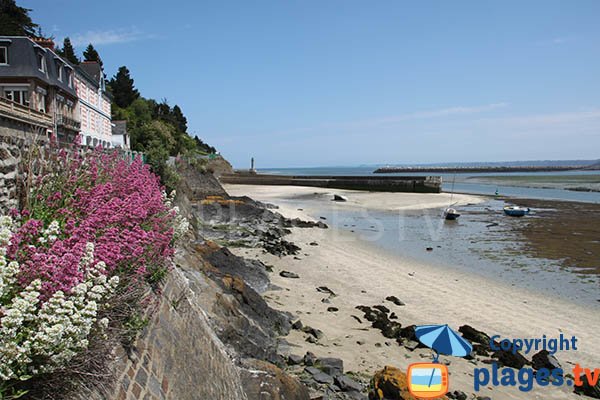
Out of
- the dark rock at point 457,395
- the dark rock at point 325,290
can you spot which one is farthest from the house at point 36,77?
the dark rock at point 457,395

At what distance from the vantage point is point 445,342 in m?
9.58

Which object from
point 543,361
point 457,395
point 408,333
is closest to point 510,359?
point 543,361

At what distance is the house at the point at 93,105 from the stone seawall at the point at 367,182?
33220mm

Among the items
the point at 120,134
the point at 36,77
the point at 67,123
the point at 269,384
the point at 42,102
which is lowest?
the point at 269,384

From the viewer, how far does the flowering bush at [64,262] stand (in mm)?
2779

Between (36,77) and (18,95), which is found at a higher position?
(36,77)

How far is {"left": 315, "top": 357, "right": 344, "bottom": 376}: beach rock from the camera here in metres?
8.98

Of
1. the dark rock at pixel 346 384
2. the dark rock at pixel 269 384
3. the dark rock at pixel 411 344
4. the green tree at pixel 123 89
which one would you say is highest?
the green tree at pixel 123 89

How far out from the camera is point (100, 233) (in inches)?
191

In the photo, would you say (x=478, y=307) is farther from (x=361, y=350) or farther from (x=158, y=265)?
(x=158, y=265)

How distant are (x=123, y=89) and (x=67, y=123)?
1839 inches

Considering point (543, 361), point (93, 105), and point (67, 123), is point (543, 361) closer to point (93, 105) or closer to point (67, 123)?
point (67, 123)

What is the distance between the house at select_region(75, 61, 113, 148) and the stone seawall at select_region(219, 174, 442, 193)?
3322 cm

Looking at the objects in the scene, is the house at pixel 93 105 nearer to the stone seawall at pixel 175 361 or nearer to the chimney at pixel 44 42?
the chimney at pixel 44 42
